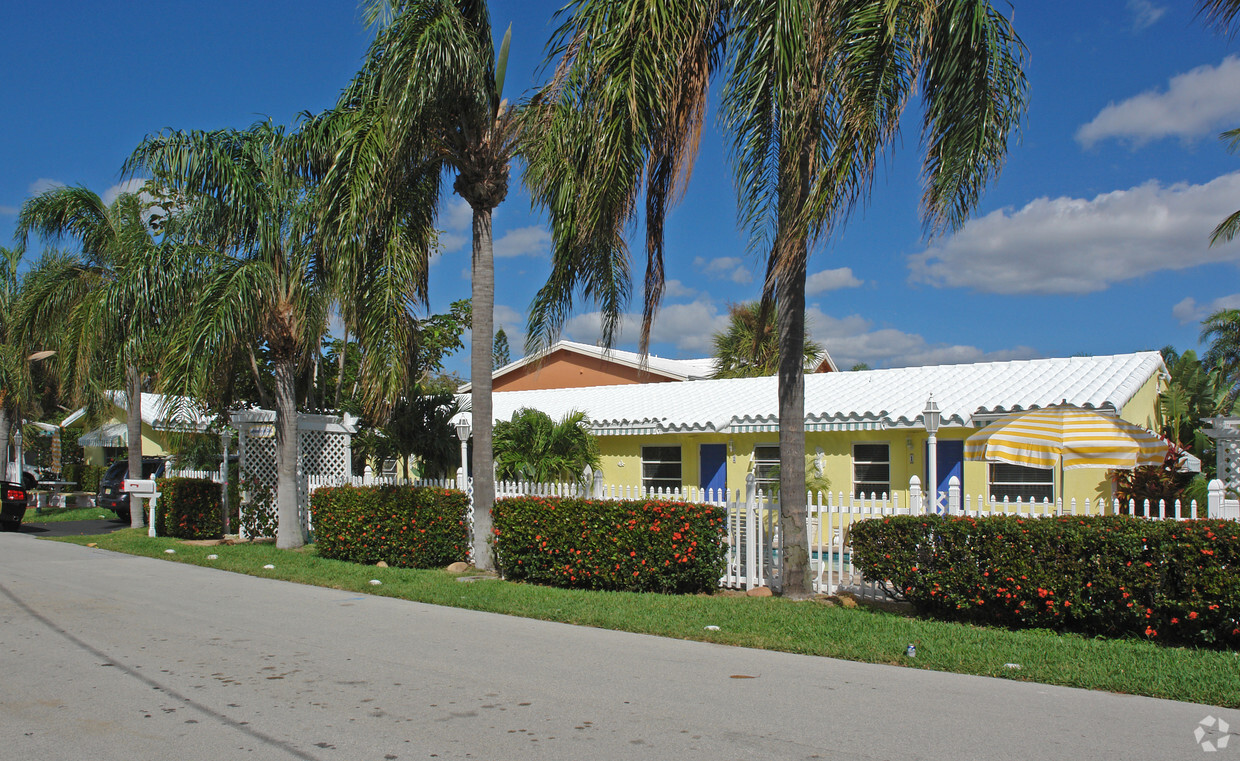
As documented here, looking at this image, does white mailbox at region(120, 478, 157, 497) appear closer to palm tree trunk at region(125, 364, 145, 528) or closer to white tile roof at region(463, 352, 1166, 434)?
palm tree trunk at region(125, 364, 145, 528)

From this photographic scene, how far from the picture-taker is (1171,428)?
1750 centimetres

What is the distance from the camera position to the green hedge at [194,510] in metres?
18.7

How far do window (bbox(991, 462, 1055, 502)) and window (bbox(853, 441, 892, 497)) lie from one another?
183cm

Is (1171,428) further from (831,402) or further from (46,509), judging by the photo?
(46,509)

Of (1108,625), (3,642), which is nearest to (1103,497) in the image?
(1108,625)

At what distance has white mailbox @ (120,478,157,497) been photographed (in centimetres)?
1886

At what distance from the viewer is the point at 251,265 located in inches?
586

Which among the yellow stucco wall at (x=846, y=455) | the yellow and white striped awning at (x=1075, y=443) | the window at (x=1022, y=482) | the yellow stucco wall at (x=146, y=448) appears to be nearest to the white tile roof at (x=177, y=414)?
the yellow stucco wall at (x=846, y=455)

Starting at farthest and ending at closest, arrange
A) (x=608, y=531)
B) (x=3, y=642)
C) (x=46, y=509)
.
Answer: (x=46, y=509) < (x=608, y=531) < (x=3, y=642)

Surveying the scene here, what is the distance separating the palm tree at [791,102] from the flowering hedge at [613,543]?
112 centimetres

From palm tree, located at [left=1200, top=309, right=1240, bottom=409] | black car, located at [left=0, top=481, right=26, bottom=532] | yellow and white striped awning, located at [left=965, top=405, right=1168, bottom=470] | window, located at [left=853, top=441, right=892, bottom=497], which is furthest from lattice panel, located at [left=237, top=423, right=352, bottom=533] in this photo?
palm tree, located at [left=1200, top=309, right=1240, bottom=409]

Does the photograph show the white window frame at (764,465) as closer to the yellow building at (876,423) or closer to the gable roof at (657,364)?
the yellow building at (876,423)

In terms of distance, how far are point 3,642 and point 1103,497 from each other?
1524cm

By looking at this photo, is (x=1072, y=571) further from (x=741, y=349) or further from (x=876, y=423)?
(x=741, y=349)
